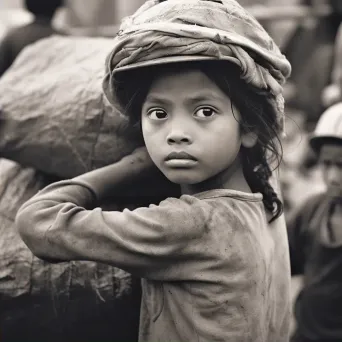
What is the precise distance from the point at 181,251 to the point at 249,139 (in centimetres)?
40

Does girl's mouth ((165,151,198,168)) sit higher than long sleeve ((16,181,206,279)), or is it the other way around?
girl's mouth ((165,151,198,168))

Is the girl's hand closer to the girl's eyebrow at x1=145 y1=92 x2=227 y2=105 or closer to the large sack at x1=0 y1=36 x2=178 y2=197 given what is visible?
the large sack at x1=0 y1=36 x2=178 y2=197

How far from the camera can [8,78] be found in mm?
3502

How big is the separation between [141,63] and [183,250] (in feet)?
1.68

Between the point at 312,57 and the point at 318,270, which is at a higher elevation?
the point at 318,270

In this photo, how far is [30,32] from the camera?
532 centimetres

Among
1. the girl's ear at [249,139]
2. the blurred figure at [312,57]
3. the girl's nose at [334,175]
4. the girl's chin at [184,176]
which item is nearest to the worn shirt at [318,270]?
the girl's nose at [334,175]

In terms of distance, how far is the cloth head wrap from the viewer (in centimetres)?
262

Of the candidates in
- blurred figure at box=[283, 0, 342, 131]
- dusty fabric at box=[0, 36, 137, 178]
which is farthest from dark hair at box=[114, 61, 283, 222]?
blurred figure at box=[283, 0, 342, 131]

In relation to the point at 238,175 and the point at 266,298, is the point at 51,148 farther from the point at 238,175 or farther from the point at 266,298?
the point at 266,298

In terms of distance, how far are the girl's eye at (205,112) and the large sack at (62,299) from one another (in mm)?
665

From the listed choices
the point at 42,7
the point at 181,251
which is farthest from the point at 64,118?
the point at 42,7

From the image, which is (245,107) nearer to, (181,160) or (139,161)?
(181,160)

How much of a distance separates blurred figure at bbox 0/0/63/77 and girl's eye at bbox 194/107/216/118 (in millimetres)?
2328
